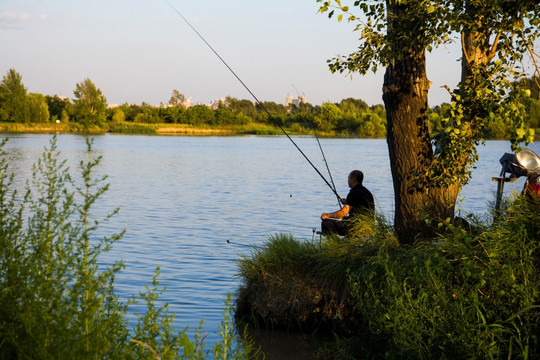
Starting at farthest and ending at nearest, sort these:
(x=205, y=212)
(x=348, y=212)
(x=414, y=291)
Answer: (x=205, y=212), (x=348, y=212), (x=414, y=291)

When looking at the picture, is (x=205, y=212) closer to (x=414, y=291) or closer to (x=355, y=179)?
(x=355, y=179)

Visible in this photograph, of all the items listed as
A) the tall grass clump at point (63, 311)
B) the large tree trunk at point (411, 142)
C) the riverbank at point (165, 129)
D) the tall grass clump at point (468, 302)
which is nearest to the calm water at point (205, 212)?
the large tree trunk at point (411, 142)

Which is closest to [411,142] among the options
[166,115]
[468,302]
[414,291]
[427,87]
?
[427,87]

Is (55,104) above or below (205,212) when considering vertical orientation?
above

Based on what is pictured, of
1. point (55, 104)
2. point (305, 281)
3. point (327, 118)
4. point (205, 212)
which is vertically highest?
point (55, 104)

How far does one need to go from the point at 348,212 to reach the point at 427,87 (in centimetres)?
189

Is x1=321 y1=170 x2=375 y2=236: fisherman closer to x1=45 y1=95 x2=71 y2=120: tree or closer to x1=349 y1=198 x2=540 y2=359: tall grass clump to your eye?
x1=349 y1=198 x2=540 y2=359: tall grass clump

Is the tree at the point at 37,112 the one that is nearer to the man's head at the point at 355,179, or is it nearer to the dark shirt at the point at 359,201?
the man's head at the point at 355,179

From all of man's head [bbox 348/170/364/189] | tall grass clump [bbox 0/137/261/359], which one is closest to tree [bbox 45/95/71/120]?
man's head [bbox 348/170/364/189]

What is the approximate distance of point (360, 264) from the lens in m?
6.43

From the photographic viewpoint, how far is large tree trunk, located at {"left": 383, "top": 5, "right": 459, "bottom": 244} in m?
6.61

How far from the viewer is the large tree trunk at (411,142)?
661 centimetres

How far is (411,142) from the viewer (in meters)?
6.62

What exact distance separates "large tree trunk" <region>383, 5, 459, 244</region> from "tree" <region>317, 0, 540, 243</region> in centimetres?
1
